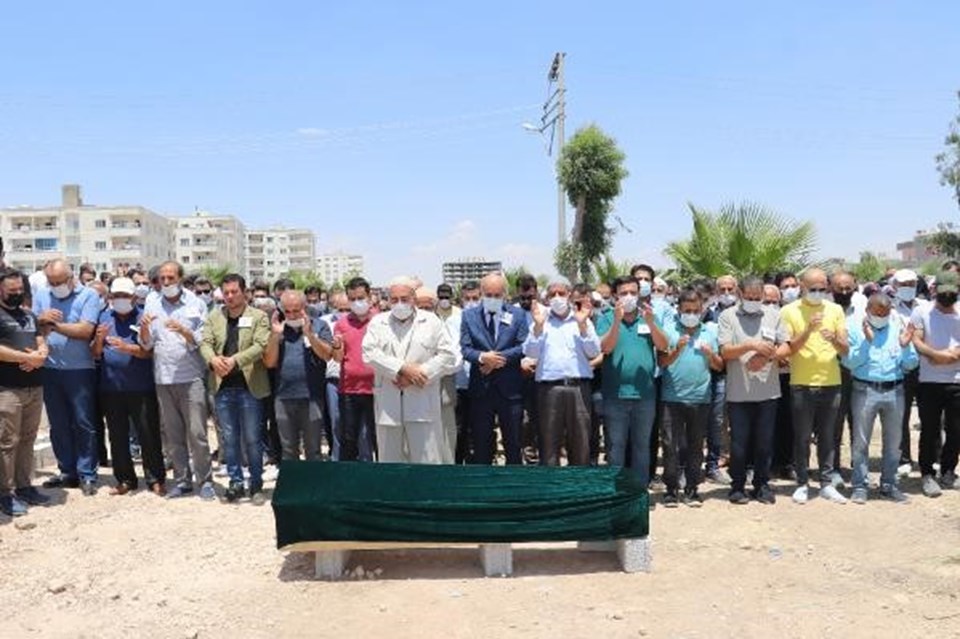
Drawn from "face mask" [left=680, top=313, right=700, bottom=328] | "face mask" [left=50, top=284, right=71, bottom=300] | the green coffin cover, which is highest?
"face mask" [left=50, top=284, right=71, bottom=300]

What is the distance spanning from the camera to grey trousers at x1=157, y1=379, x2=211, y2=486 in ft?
24.0

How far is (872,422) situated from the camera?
7.35 m

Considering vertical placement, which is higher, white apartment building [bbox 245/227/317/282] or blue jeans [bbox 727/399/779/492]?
white apartment building [bbox 245/227/317/282]

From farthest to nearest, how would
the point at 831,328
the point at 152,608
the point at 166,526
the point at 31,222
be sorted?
the point at 31,222 < the point at 831,328 < the point at 166,526 < the point at 152,608

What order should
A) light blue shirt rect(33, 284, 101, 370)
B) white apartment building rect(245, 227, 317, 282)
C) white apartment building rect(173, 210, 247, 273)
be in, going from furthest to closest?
white apartment building rect(245, 227, 317, 282)
white apartment building rect(173, 210, 247, 273)
light blue shirt rect(33, 284, 101, 370)

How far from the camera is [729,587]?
524 cm

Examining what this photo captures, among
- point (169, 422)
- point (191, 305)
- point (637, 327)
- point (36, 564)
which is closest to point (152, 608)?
point (36, 564)

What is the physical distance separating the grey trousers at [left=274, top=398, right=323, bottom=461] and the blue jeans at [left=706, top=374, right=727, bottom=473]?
3.69 m

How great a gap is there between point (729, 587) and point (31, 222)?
104740mm

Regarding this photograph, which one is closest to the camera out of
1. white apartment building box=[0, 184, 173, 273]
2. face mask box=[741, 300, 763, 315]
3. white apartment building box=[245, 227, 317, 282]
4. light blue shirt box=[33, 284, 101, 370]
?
face mask box=[741, 300, 763, 315]

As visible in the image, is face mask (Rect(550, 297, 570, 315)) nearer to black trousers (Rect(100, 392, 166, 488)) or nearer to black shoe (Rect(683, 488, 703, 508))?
black shoe (Rect(683, 488, 703, 508))

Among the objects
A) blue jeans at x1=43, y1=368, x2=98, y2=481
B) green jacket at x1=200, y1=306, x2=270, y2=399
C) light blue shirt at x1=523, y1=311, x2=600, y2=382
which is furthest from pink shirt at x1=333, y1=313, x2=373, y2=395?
blue jeans at x1=43, y1=368, x2=98, y2=481

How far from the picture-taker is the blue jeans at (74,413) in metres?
7.61

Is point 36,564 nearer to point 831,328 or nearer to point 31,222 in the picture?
point 831,328
